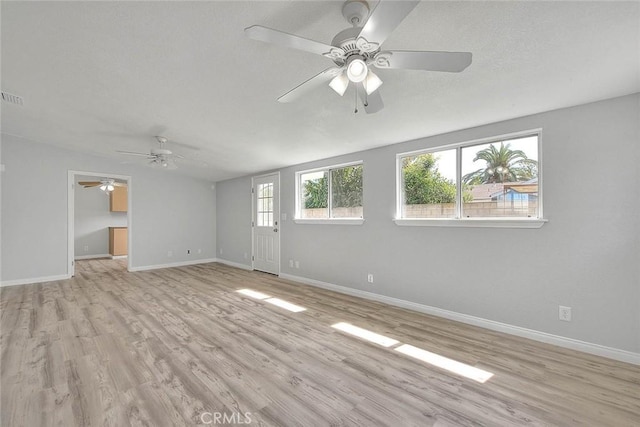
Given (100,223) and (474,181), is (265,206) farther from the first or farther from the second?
(100,223)

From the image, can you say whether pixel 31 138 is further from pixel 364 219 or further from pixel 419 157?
pixel 419 157

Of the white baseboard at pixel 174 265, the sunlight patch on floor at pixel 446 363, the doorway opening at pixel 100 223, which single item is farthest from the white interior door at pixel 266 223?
the doorway opening at pixel 100 223

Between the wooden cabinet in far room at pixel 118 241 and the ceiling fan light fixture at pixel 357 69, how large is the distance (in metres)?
9.44

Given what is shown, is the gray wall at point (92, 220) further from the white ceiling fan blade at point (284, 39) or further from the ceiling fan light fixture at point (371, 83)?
the ceiling fan light fixture at point (371, 83)

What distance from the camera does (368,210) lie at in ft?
13.7

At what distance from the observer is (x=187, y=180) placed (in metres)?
7.27

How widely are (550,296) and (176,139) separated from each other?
17.4ft

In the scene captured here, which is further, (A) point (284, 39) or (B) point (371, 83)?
(B) point (371, 83)

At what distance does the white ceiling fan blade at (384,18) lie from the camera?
3.67 feet

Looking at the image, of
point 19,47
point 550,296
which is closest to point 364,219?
point 550,296

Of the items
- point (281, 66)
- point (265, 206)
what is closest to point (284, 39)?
point (281, 66)

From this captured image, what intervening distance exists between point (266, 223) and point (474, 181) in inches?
169

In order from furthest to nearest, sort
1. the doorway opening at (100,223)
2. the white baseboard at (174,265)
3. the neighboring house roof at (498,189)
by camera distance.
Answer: the doorway opening at (100,223), the white baseboard at (174,265), the neighboring house roof at (498,189)

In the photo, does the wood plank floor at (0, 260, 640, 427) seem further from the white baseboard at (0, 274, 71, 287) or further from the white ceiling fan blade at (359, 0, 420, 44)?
the white ceiling fan blade at (359, 0, 420, 44)
